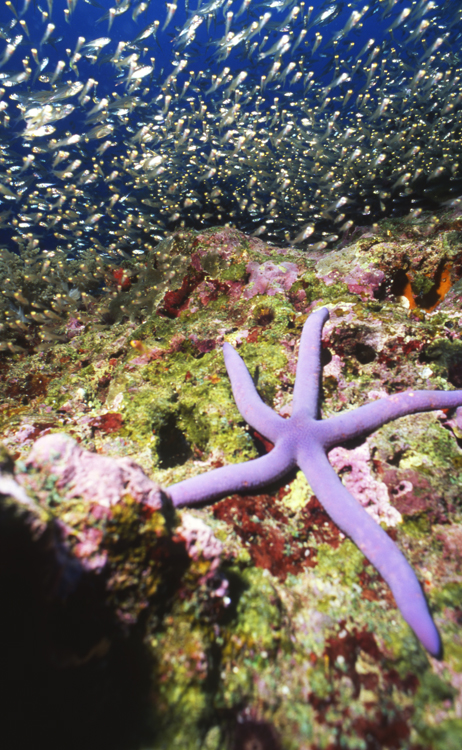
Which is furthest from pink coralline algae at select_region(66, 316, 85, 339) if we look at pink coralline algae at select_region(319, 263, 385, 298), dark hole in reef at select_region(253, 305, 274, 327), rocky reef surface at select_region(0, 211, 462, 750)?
pink coralline algae at select_region(319, 263, 385, 298)

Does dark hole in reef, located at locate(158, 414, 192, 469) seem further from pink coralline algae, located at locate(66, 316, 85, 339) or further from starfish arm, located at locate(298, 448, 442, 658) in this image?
pink coralline algae, located at locate(66, 316, 85, 339)

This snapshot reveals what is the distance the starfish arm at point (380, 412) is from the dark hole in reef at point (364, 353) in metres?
0.72

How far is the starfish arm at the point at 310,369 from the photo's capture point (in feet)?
10.1

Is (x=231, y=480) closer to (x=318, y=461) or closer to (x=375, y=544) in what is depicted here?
(x=318, y=461)

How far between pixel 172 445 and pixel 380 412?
89.1 inches

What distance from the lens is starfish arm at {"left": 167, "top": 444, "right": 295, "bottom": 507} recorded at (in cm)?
248

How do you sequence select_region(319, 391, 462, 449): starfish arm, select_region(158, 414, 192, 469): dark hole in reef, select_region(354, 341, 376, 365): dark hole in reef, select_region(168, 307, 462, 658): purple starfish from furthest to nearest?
select_region(354, 341, 376, 365): dark hole in reef → select_region(158, 414, 192, 469): dark hole in reef → select_region(319, 391, 462, 449): starfish arm → select_region(168, 307, 462, 658): purple starfish

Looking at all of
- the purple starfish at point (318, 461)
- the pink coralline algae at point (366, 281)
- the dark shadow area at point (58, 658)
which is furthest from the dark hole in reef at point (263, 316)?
the dark shadow area at point (58, 658)

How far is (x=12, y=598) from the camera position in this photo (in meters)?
1.32

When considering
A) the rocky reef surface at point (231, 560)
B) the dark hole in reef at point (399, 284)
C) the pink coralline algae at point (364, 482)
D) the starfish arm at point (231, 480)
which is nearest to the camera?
the rocky reef surface at point (231, 560)

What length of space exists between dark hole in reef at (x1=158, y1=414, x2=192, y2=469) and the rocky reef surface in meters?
0.02

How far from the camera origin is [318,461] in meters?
2.78

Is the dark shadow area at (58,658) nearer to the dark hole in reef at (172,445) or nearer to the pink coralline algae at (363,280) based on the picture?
the dark hole in reef at (172,445)

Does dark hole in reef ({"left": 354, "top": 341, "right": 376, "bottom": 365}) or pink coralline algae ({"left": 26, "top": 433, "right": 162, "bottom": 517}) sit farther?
dark hole in reef ({"left": 354, "top": 341, "right": 376, "bottom": 365})
